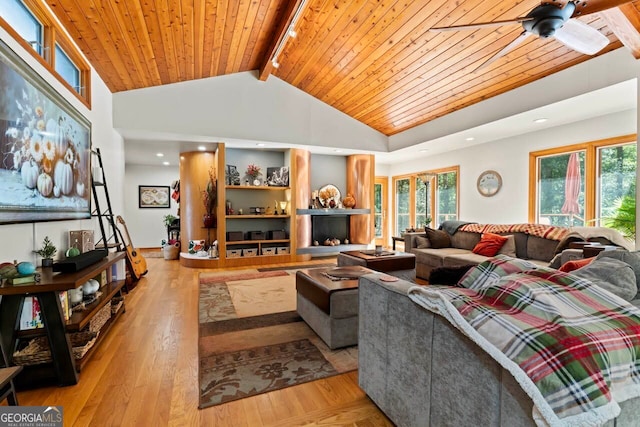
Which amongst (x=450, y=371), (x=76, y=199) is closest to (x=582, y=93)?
(x=450, y=371)

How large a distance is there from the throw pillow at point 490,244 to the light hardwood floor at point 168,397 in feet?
10.3

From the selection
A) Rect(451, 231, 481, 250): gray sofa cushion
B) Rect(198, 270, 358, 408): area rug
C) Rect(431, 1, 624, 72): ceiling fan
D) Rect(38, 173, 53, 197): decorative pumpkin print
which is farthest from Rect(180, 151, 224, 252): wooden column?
Rect(431, 1, 624, 72): ceiling fan

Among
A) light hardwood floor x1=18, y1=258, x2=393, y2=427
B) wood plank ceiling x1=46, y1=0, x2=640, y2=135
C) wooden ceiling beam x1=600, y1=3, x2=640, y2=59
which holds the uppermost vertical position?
Result: wood plank ceiling x1=46, y1=0, x2=640, y2=135

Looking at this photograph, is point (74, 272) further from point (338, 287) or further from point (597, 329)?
point (597, 329)

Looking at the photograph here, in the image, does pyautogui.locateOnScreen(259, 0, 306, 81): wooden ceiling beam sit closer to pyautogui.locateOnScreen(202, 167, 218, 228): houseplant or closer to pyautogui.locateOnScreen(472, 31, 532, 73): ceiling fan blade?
pyautogui.locateOnScreen(472, 31, 532, 73): ceiling fan blade

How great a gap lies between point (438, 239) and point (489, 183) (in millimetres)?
1865

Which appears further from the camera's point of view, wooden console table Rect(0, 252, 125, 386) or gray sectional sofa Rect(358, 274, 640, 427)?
wooden console table Rect(0, 252, 125, 386)

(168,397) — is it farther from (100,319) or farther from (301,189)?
(301,189)

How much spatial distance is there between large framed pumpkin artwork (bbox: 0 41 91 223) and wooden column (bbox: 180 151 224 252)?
2.93 meters

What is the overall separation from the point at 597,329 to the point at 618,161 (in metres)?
4.64

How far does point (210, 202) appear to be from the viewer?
5.97 m

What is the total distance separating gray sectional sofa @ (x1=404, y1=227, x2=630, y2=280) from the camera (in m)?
3.49

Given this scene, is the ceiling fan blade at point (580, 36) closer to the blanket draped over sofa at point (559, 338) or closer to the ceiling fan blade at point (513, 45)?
the ceiling fan blade at point (513, 45)

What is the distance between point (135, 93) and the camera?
15.7 ft
